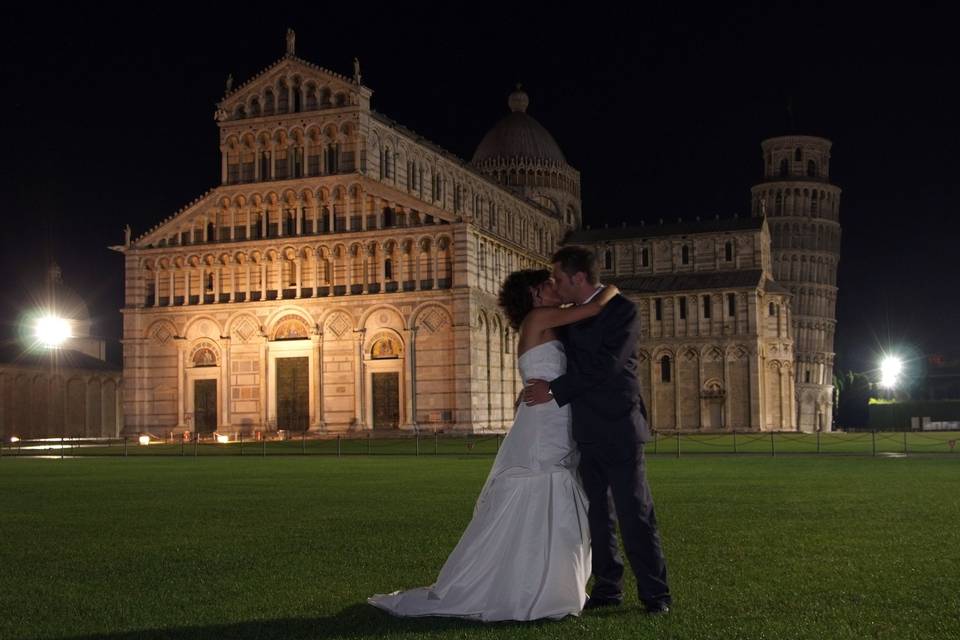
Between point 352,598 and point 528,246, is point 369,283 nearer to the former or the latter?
point 528,246

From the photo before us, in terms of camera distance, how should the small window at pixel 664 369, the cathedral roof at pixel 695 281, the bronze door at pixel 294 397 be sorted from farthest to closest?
1. the small window at pixel 664 369
2. the cathedral roof at pixel 695 281
3. the bronze door at pixel 294 397

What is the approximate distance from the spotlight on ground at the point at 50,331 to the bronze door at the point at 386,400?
25038 millimetres

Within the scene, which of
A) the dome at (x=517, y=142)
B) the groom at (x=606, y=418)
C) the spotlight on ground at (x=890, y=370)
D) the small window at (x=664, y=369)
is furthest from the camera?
the spotlight on ground at (x=890, y=370)

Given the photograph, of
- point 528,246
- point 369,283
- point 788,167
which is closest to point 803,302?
point 788,167

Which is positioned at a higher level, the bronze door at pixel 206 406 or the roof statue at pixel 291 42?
the roof statue at pixel 291 42

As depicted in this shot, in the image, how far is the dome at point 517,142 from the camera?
299ft

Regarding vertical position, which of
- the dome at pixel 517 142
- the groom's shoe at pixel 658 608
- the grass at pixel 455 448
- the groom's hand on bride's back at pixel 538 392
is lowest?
the grass at pixel 455 448

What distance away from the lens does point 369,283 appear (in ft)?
209

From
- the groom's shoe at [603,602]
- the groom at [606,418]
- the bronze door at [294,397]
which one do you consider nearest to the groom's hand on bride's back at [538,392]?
the groom at [606,418]

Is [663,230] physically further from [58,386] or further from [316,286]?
[58,386]

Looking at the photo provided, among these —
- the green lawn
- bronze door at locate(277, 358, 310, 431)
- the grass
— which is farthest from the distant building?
the green lawn

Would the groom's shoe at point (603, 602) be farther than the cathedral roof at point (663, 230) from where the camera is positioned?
No

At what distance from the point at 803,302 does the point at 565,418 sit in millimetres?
93772

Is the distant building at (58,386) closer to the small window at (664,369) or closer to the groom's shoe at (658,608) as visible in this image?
the small window at (664,369)
